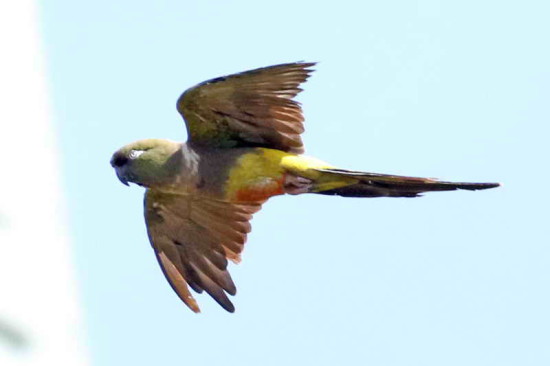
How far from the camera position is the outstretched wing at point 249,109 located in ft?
20.3

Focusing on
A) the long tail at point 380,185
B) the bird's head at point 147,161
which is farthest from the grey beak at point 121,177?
the long tail at point 380,185

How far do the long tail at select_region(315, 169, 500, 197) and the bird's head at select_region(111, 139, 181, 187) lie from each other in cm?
123

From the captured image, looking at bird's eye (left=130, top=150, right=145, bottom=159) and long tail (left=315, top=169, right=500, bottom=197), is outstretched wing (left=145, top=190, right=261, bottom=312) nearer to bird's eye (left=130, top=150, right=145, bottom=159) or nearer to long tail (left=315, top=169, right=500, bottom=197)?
bird's eye (left=130, top=150, right=145, bottom=159)

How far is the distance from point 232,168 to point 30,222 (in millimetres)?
5844

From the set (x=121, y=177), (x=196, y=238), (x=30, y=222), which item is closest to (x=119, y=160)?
(x=121, y=177)

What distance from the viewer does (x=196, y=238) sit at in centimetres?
746

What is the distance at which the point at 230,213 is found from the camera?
728cm

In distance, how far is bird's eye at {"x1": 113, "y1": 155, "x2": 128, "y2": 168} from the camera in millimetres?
6902

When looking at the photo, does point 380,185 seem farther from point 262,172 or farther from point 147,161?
point 147,161

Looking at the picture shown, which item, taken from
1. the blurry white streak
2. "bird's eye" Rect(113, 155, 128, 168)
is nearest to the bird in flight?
"bird's eye" Rect(113, 155, 128, 168)

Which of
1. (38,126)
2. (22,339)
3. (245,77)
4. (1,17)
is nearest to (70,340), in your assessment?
(22,339)

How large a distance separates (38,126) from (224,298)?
21.4 feet

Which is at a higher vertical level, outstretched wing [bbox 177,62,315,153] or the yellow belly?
outstretched wing [bbox 177,62,315,153]

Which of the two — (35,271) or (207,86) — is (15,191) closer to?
(35,271)
